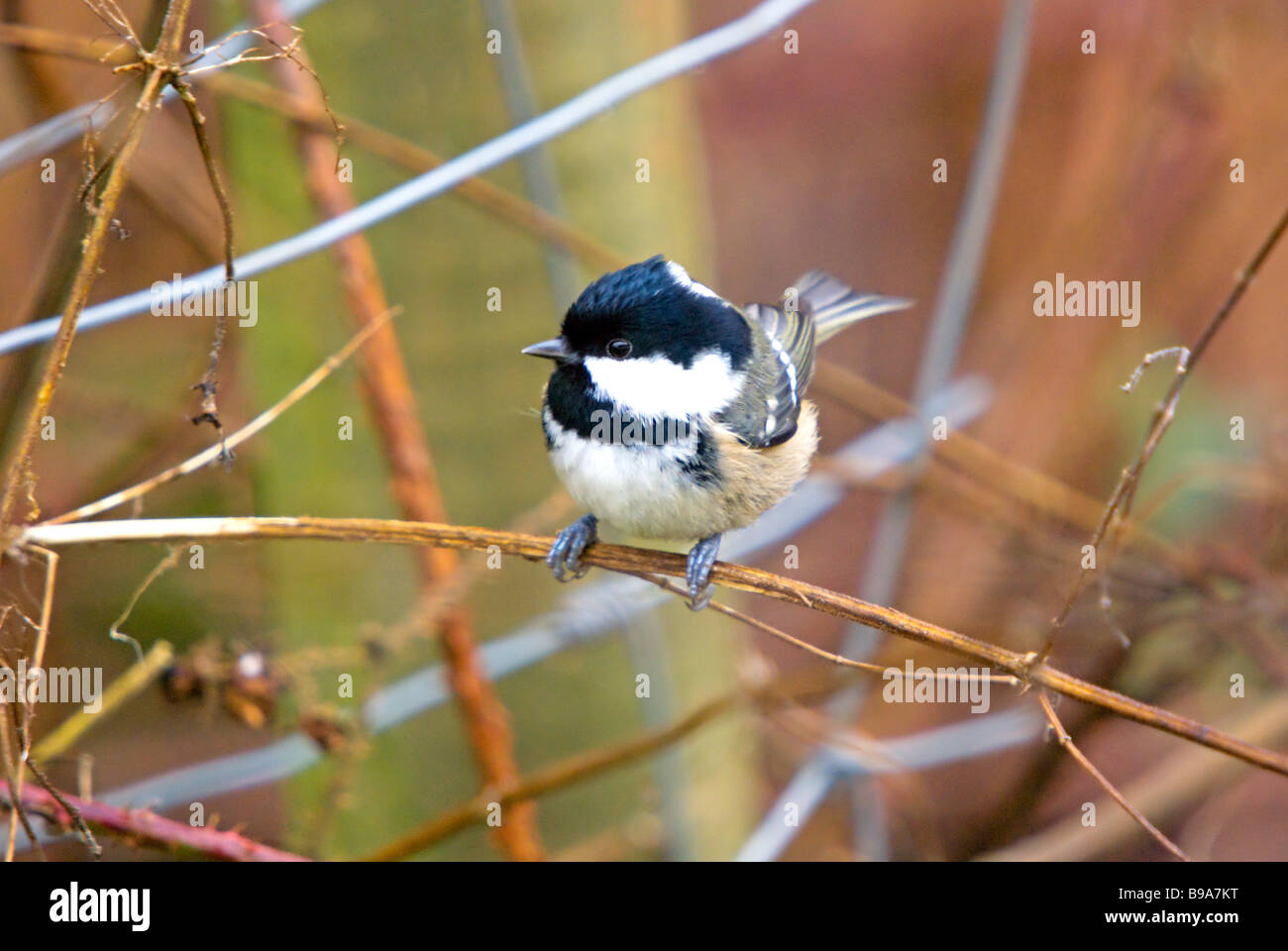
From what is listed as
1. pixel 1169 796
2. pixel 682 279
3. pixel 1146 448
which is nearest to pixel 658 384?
pixel 682 279

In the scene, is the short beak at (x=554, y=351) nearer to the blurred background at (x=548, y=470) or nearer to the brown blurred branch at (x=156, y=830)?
the blurred background at (x=548, y=470)

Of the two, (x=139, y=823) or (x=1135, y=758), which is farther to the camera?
(x=1135, y=758)

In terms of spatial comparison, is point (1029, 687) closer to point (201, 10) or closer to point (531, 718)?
point (531, 718)

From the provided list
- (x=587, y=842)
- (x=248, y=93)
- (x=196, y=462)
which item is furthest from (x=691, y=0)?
(x=196, y=462)

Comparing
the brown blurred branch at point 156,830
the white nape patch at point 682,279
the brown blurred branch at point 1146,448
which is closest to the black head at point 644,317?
the white nape patch at point 682,279

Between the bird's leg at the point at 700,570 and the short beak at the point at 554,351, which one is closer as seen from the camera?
the bird's leg at the point at 700,570

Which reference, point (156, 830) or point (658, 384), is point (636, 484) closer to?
point (658, 384)

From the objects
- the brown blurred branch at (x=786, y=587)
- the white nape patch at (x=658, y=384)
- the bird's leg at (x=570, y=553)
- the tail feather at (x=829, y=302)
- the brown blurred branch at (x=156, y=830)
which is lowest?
the brown blurred branch at (x=156, y=830)
